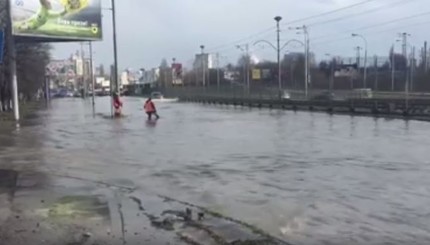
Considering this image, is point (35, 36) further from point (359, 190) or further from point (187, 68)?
point (187, 68)

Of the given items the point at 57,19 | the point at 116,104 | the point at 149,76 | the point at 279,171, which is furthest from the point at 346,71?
the point at 149,76

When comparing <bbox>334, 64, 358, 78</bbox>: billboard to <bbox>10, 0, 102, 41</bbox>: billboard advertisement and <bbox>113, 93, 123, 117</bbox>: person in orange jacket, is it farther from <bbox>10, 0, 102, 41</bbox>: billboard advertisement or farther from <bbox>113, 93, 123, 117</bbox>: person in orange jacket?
<bbox>113, 93, 123, 117</bbox>: person in orange jacket

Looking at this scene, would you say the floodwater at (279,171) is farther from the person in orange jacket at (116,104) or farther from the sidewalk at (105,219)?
the person in orange jacket at (116,104)

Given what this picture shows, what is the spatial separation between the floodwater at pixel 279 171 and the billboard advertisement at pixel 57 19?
1533cm

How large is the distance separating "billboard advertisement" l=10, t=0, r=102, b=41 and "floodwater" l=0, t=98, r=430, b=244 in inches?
604

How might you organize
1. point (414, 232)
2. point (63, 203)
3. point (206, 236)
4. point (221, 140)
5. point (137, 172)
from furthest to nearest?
point (221, 140)
point (137, 172)
point (63, 203)
point (414, 232)
point (206, 236)

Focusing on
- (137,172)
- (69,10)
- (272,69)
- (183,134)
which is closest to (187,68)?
(272,69)

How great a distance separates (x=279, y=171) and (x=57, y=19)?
112ft

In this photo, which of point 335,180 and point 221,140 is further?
point 221,140

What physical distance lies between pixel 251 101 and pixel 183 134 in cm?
4532

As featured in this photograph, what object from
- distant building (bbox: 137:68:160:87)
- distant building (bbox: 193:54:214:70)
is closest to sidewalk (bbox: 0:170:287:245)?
distant building (bbox: 193:54:214:70)

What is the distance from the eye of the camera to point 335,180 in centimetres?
1584

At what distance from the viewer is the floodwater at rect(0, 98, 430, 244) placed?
10.8m

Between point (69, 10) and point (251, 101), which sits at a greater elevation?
point (69, 10)
